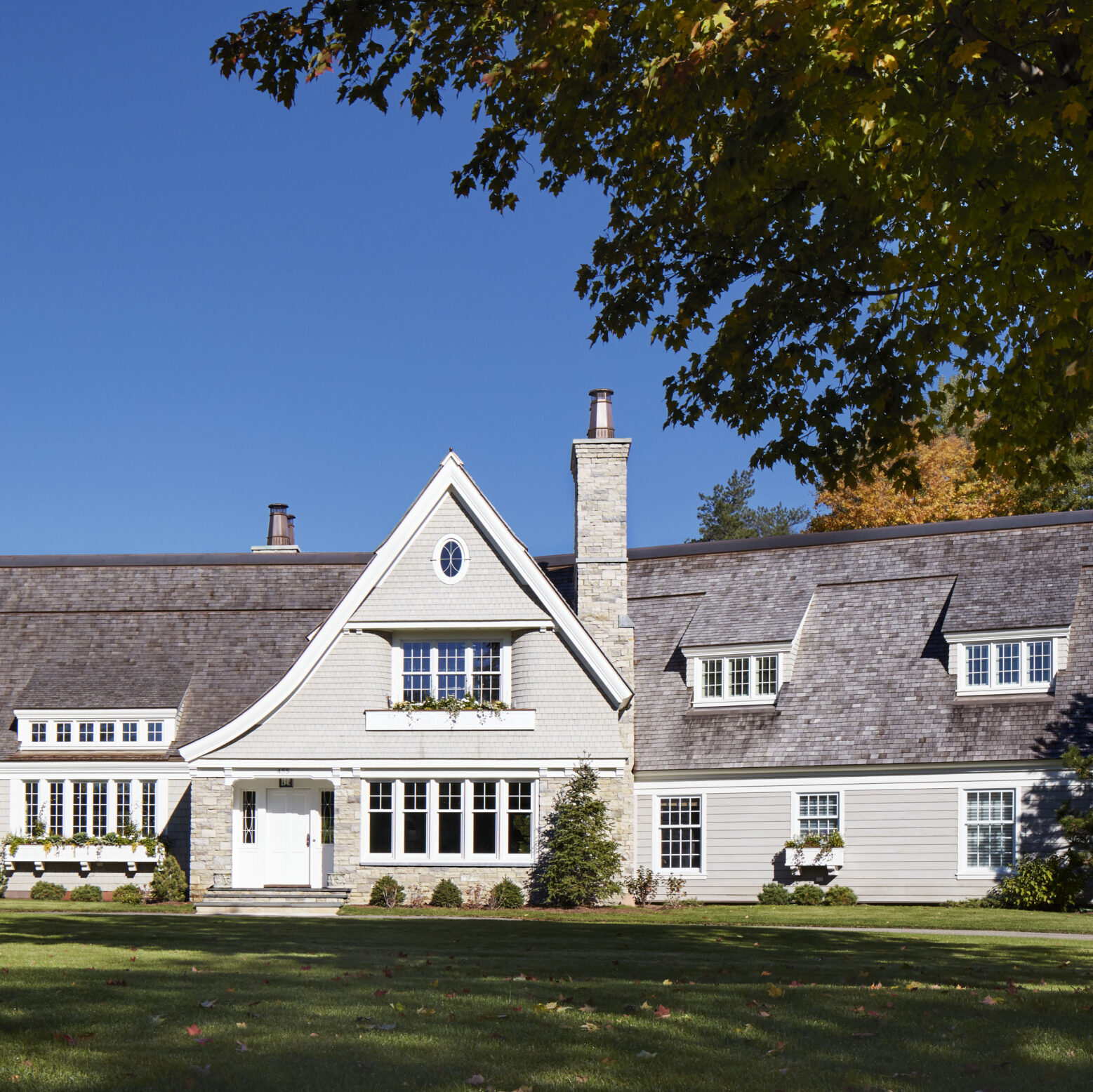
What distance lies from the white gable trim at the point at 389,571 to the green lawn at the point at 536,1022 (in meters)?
13.5

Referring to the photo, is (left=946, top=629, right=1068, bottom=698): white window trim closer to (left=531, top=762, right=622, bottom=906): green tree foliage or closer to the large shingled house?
the large shingled house

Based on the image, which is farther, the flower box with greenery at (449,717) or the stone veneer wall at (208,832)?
the flower box with greenery at (449,717)

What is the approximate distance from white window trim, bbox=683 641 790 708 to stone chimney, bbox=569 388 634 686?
1487 mm

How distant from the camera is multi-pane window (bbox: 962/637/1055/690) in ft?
86.2

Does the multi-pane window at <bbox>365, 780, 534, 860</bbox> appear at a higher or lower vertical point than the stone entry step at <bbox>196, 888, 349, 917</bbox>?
higher

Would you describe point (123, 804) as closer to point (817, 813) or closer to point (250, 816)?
point (250, 816)

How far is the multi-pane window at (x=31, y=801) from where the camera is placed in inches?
1140

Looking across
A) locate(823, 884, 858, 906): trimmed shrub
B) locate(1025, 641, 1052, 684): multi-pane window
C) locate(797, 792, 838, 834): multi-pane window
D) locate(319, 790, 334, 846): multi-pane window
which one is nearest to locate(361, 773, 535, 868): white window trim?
locate(319, 790, 334, 846): multi-pane window

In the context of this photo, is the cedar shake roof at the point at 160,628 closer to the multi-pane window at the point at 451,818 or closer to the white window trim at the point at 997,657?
the multi-pane window at the point at 451,818

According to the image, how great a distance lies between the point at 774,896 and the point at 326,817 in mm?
9429

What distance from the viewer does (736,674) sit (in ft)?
94.5

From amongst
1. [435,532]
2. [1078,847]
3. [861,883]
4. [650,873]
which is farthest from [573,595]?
[1078,847]

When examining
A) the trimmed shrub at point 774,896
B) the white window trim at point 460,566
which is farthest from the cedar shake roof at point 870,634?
the white window trim at point 460,566

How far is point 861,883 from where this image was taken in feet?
86.7
